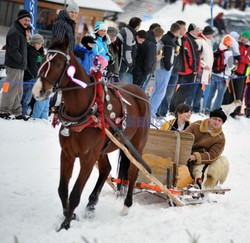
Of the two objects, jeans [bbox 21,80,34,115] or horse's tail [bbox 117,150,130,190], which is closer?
horse's tail [bbox 117,150,130,190]

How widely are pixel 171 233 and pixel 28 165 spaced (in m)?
2.65

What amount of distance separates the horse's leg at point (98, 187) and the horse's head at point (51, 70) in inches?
66.5

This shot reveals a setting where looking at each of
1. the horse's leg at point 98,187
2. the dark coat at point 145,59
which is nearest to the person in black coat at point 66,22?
the dark coat at point 145,59

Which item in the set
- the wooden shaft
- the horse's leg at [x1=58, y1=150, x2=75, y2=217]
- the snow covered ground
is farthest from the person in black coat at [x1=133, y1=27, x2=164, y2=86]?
the horse's leg at [x1=58, y1=150, x2=75, y2=217]

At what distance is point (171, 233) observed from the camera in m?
6.46

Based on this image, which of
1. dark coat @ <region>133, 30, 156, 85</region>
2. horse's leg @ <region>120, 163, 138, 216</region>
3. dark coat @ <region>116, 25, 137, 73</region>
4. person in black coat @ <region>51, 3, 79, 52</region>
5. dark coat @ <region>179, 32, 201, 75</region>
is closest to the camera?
horse's leg @ <region>120, 163, 138, 216</region>

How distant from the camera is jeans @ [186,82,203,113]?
45.2 feet

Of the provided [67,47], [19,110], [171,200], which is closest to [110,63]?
[19,110]

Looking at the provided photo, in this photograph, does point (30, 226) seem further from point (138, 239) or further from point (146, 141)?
point (146, 141)

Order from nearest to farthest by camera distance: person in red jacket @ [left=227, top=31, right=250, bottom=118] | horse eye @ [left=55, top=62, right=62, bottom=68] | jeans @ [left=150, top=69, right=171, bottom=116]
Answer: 1. horse eye @ [left=55, top=62, right=62, bottom=68]
2. jeans @ [left=150, top=69, right=171, bottom=116]
3. person in red jacket @ [left=227, top=31, right=250, bottom=118]

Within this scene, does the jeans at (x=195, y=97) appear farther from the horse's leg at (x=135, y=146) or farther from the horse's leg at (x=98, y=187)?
the horse's leg at (x=98, y=187)

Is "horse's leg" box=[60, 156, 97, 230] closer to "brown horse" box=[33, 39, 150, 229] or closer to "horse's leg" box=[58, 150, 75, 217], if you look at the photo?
"brown horse" box=[33, 39, 150, 229]

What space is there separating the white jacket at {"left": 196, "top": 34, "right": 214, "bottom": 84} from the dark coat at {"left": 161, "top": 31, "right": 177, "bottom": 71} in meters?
1.17

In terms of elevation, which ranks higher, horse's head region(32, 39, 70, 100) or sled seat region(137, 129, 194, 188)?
horse's head region(32, 39, 70, 100)
